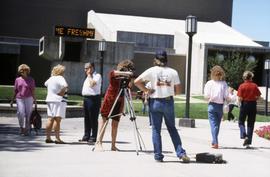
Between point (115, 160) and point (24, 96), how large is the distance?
487cm

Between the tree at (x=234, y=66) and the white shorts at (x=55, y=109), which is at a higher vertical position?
the tree at (x=234, y=66)

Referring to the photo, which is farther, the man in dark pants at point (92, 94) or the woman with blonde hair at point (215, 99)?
the woman with blonde hair at point (215, 99)

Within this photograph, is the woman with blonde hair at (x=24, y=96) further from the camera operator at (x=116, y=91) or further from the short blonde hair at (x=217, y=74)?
the short blonde hair at (x=217, y=74)

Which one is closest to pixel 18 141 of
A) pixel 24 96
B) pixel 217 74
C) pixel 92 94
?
pixel 24 96

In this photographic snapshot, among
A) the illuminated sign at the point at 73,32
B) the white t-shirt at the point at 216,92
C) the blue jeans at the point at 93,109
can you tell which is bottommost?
A: the blue jeans at the point at 93,109

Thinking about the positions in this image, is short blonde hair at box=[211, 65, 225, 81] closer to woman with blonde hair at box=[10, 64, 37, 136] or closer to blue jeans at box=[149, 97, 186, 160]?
blue jeans at box=[149, 97, 186, 160]

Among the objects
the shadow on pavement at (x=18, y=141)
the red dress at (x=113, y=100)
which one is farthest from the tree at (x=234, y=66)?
the red dress at (x=113, y=100)

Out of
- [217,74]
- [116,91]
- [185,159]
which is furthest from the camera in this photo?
[217,74]

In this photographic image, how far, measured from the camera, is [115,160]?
9.95 metres

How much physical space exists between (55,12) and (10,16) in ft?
18.1

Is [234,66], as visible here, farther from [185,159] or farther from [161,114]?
[185,159]

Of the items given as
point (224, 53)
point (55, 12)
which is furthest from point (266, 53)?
point (55, 12)

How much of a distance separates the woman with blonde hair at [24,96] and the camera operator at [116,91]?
10.4 feet

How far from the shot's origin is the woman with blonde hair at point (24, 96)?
14.1 meters
